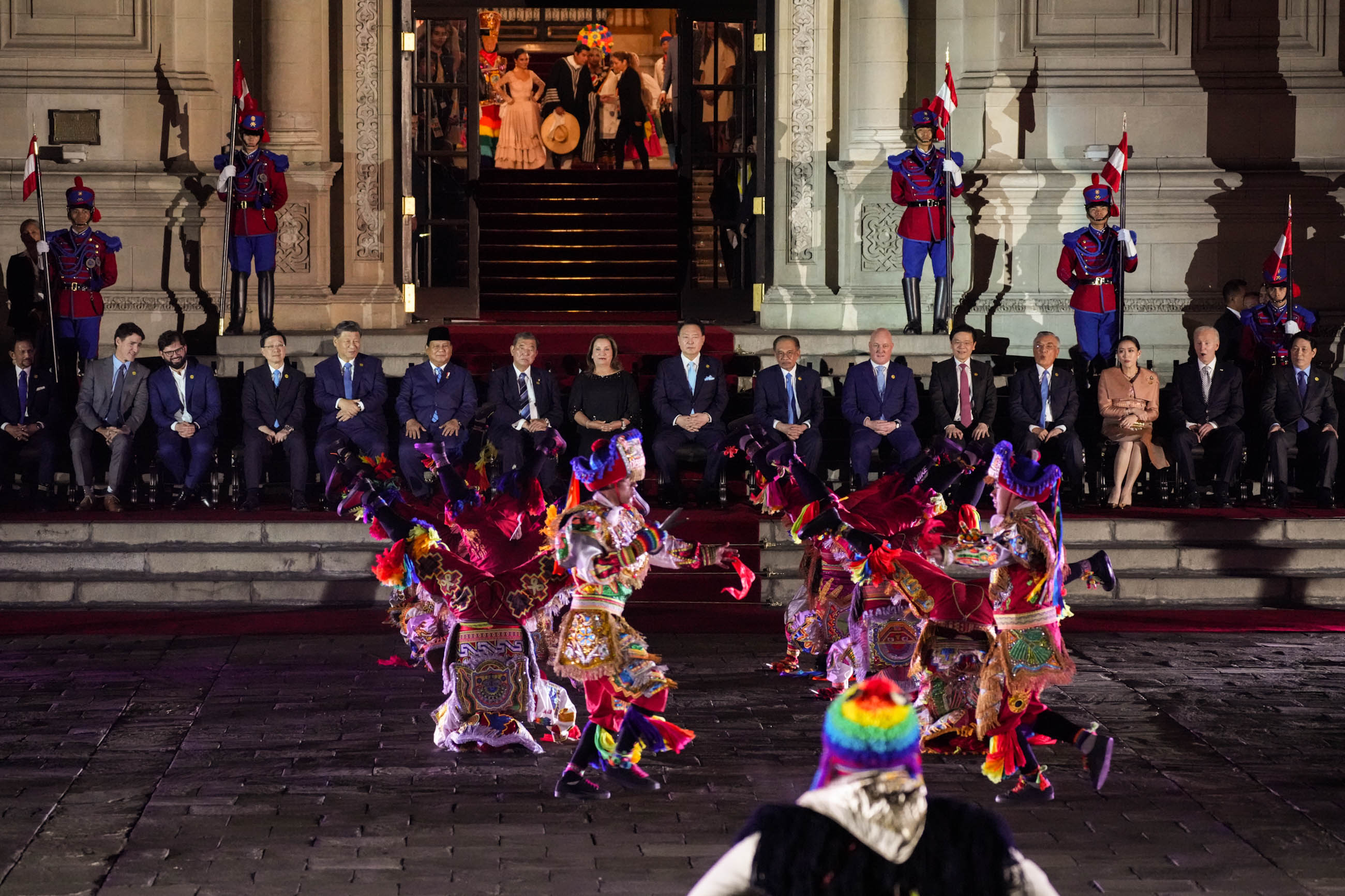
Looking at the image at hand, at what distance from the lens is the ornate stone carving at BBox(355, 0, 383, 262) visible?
15.6 meters

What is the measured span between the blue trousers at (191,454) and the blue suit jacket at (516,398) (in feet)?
7.24

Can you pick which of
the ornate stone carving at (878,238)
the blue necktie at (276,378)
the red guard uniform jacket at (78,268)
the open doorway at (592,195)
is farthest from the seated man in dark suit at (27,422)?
the ornate stone carving at (878,238)

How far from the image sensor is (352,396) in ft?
41.5

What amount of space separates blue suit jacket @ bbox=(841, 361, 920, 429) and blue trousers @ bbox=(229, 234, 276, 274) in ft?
18.2

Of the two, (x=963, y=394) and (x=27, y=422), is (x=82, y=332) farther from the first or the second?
(x=963, y=394)

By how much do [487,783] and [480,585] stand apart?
97cm

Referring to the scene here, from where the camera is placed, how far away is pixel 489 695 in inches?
300

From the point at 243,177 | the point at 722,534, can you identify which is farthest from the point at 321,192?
the point at 722,534

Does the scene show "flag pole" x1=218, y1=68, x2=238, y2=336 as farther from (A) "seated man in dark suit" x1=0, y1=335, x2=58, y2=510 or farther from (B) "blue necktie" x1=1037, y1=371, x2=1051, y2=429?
(B) "blue necktie" x1=1037, y1=371, x2=1051, y2=429

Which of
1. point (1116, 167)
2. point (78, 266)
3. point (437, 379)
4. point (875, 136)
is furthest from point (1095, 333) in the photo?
point (78, 266)

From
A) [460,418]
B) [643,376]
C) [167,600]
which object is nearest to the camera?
[167,600]

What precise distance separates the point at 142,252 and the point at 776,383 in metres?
6.74

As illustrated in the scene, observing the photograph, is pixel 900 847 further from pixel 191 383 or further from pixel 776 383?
pixel 191 383

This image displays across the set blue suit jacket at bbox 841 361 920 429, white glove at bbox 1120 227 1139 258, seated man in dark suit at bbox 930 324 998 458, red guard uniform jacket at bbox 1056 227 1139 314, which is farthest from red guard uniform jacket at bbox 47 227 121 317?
white glove at bbox 1120 227 1139 258
